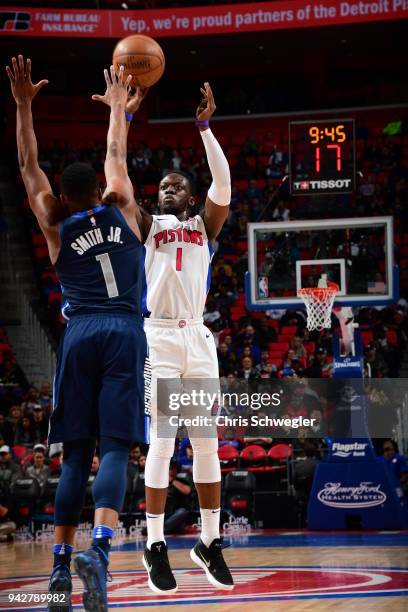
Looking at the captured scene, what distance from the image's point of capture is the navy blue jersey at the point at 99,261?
5145 millimetres

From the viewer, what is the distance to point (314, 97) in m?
25.5

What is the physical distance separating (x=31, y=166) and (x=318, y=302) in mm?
7438

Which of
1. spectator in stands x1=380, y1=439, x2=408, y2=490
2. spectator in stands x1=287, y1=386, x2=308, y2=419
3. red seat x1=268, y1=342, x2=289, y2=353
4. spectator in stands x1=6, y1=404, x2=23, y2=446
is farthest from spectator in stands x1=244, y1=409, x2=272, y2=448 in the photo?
red seat x1=268, y1=342, x2=289, y2=353

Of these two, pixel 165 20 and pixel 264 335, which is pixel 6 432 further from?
pixel 165 20

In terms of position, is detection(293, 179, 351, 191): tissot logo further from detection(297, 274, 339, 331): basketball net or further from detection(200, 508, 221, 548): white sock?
detection(200, 508, 221, 548): white sock

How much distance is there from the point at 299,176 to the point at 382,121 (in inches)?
477

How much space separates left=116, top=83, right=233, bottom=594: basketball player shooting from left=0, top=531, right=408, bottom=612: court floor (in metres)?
0.38

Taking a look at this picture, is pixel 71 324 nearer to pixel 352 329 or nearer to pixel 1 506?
pixel 352 329

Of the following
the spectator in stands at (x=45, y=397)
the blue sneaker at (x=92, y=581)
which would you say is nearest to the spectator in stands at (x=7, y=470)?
the spectator in stands at (x=45, y=397)

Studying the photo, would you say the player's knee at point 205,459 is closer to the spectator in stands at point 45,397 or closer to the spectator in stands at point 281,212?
the spectator in stands at point 45,397

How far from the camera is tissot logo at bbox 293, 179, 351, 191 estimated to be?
1284cm

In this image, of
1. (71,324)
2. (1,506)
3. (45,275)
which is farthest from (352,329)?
(45,275)

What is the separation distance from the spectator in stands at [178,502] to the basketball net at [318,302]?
9.66 feet

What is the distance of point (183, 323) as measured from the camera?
6473mm
